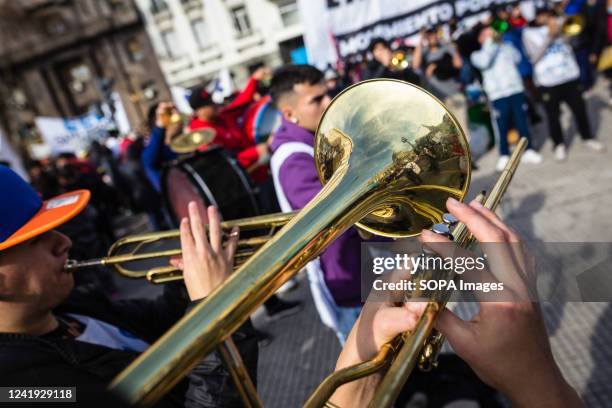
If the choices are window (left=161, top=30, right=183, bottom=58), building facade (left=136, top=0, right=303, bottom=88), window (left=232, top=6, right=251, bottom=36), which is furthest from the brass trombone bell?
window (left=161, top=30, right=183, bottom=58)

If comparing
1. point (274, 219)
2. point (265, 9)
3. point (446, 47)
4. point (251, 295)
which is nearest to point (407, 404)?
point (274, 219)

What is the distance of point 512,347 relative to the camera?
71 centimetres

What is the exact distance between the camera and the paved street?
80.1 inches

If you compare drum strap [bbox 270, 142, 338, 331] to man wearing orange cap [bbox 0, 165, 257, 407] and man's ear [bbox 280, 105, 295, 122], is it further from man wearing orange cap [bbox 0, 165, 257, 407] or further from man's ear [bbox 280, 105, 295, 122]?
man wearing orange cap [bbox 0, 165, 257, 407]

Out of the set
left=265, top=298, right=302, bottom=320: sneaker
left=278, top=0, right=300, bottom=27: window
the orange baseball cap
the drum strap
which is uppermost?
left=278, top=0, right=300, bottom=27: window

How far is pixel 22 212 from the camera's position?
4.02ft

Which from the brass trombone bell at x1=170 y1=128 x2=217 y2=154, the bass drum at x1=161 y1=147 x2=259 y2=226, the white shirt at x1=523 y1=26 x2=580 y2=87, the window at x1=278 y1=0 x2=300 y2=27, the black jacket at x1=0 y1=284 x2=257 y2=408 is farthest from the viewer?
the window at x1=278 y1=0 x2=300 y2=27

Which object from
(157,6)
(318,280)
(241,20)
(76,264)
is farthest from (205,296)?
(157,6)

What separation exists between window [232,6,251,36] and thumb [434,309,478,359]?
24218 mm

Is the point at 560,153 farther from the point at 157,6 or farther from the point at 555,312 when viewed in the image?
the point at 157,6

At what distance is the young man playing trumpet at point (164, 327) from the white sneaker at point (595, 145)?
4.57 meters

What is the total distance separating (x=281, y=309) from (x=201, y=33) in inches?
936

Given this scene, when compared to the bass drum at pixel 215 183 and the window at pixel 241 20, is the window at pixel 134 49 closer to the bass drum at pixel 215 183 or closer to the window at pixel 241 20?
the window at pixel 241 20

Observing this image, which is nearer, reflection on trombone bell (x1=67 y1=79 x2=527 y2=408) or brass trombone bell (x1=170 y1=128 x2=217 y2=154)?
reflection on trombone bell (x1=67 y1=79 x2=527 y2=408)
